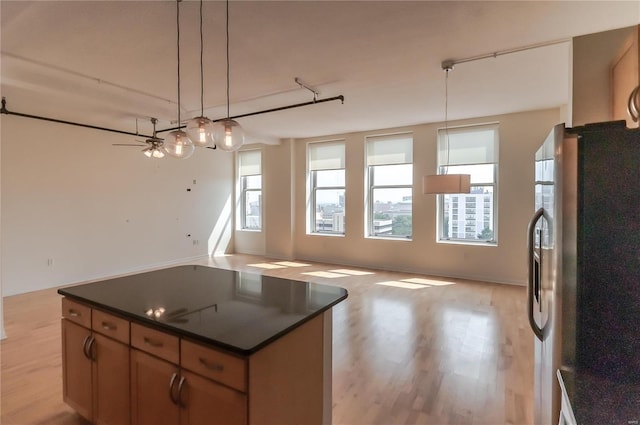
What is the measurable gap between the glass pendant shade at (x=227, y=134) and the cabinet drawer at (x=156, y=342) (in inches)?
50.2

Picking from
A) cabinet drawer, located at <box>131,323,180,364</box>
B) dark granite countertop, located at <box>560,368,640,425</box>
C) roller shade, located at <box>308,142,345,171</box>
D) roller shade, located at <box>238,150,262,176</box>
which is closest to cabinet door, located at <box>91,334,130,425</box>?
cabinet drawer, located at <box>131,323,180,364</box>

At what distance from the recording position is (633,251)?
3.73ft

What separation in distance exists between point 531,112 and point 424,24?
3.70m

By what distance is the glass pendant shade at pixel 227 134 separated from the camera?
216 cm

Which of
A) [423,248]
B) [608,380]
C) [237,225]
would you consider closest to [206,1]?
[608,380]

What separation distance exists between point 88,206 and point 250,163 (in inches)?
152

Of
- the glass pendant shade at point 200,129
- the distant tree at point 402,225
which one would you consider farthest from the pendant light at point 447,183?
the glass pendant shade at point 200,129

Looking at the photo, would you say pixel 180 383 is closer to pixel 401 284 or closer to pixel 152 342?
pixel 152 342

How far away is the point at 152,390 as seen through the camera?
155 centimetres

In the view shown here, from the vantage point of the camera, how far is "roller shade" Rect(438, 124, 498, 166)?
5.59 metres

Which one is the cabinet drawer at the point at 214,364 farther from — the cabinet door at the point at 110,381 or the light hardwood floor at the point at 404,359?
the light hardwood floor at the point at 404,359

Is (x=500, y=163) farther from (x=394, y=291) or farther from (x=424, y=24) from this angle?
(x=424, y=24)

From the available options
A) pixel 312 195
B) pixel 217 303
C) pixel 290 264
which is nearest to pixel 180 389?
pixel 217 303

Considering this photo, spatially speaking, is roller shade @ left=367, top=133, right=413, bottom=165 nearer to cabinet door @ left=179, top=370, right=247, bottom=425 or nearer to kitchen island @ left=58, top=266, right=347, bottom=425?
kitchen island @ left=58, top=266, right=347, bottom=425
